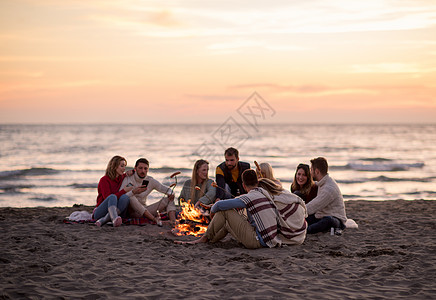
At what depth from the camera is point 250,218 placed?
6348 millimetres

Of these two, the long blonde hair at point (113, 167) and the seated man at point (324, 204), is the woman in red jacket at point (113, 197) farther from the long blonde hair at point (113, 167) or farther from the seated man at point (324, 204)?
the seated man at point (324, 204)

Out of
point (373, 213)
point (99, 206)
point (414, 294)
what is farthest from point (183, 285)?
point (373, 213)

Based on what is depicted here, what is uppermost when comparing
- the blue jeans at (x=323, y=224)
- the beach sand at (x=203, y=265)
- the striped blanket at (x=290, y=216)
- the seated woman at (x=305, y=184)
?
the seated woman at (x=305, y=184)

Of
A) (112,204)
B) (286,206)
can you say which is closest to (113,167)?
(112,204)

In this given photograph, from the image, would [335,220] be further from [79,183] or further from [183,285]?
[79,183]

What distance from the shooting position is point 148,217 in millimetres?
8250

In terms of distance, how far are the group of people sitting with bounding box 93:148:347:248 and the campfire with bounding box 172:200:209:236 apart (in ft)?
0.44

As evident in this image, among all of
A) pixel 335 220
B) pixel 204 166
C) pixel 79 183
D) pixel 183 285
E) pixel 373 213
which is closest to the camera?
pixel 183 285

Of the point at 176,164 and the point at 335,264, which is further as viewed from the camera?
the point at 176,164

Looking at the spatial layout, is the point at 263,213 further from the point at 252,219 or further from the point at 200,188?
the point at 200,188

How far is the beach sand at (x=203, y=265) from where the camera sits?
4.50m

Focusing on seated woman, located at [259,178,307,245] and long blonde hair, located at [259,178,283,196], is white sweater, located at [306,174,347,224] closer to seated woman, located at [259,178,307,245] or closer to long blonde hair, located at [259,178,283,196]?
seated woman, located at [259,178,307,245]

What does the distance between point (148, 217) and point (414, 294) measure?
16.9ft

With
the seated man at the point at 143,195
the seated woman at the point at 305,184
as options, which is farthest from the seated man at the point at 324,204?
the seated man at the point at 143,195
